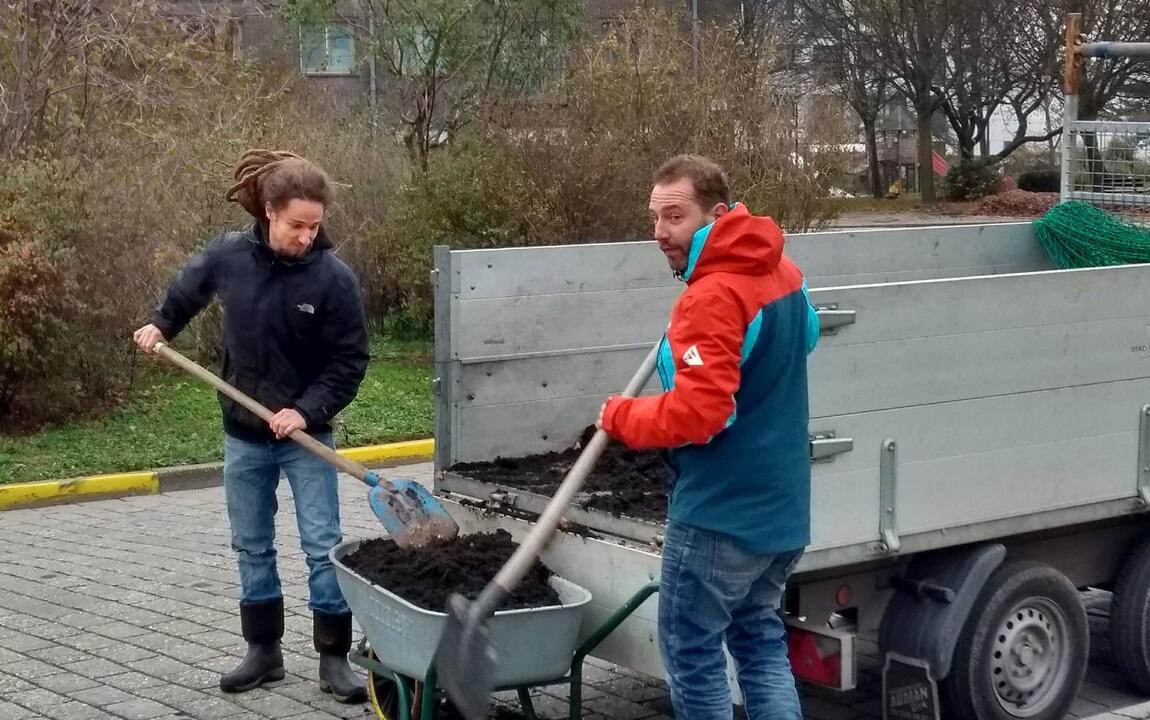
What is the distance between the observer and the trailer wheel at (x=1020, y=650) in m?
4.59

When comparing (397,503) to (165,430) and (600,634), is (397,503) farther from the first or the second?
(165,430)

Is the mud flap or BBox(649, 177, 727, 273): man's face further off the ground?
BBox(649, 177, 727, 273): man's face

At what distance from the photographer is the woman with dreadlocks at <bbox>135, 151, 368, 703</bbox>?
5.05m

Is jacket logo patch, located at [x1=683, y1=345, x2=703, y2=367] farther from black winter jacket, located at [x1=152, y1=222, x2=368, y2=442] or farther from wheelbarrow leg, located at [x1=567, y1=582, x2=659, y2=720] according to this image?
black winter jacket, located at [x1=152, y1=222, x2=368, y2=442]

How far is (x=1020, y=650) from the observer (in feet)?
15.6

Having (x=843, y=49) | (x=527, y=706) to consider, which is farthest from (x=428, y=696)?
(x=843, y=49)

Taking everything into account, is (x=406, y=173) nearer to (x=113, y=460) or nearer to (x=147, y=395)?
(x=147, y=395)

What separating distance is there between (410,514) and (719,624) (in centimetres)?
A: 137

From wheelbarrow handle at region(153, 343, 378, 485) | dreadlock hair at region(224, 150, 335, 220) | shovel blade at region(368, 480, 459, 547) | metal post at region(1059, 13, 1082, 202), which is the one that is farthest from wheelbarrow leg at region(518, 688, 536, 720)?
metal post at region(1059, 13, 1082, 202)

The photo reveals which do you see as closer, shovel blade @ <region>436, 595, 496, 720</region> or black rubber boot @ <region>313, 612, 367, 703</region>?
shovel blade @ <region>436, 595, 496, 720</region>

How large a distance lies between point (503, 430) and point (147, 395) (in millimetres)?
6560

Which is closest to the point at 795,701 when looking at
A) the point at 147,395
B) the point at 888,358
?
the point at 888,358

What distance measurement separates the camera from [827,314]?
4098mm

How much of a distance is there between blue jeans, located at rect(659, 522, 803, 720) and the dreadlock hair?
73.9 inches
